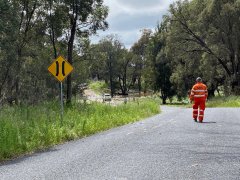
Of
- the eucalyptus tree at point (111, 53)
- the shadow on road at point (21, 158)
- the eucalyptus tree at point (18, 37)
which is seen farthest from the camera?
the eucalyptus tree at point (111, 53)

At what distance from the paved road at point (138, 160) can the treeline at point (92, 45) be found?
13997 millimetres

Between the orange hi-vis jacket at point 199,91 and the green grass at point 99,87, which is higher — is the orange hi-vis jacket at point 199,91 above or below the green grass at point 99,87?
below

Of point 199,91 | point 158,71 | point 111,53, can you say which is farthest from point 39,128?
point 111,53

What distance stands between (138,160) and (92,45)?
49412 millimetres

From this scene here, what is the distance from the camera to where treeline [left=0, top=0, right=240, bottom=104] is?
135 ft

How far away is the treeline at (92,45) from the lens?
41.2 m

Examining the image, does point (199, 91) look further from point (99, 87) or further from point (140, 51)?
point (99, 87)

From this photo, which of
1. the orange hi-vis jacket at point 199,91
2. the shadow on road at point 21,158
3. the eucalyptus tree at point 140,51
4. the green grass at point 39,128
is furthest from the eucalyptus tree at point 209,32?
the eucalyptus tree at point 140,51

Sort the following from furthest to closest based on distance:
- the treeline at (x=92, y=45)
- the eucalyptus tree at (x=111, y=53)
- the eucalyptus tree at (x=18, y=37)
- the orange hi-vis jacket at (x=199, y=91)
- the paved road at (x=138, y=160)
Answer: the eucalyptus tree at (x=111, y=53), the treeline at (x=92, y=45), the eucalyptus tree at (x=18, y=37), the orange hi-vis jacket at (x=199, y=91), the paved road at (x=138, y=160)

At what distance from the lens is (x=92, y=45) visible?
190 feet

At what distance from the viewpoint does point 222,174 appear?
7.55 meters

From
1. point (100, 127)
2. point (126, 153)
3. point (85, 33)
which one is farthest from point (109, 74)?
point (126, 153)

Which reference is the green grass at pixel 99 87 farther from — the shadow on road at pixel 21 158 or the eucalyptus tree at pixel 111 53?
the shadow on road at pixel 21 158

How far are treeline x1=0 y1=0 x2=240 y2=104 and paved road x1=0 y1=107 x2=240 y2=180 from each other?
1400cm
